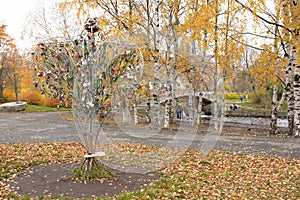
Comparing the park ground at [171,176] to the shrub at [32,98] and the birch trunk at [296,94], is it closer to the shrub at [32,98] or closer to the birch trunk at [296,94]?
the birch trunk at [296,94]

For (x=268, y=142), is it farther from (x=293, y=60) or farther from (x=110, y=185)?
(x=110, y=185)

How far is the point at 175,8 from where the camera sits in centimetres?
1340

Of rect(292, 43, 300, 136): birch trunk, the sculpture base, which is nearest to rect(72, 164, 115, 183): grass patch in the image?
rect(292, 43, 300, 136): birch trunk

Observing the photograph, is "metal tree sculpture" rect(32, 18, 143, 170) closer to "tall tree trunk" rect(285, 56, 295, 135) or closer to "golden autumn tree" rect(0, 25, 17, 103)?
"tall tree trunk" rect(285, 56, 295, 135)

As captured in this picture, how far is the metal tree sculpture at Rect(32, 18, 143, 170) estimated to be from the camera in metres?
5.23

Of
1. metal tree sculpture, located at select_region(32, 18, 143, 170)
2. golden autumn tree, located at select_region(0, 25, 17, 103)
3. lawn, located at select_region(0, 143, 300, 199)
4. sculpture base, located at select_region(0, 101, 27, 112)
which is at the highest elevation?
golden autumn tree, located at select_region(0, 25, 17, 103)


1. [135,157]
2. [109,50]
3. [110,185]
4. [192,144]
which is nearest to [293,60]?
[192,144]

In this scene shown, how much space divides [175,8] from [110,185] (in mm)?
9960

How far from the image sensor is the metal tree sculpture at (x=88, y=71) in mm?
5234

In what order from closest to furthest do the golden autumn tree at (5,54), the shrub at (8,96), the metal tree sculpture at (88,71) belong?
the metal tree sculpture at (88,71), the golden autumn tree at (5,54), the shrub at (8,96)

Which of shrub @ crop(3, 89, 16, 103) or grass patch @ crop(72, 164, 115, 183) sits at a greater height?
shrub @ crop(3, 89, 16, 103)

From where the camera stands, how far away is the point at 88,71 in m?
5.24

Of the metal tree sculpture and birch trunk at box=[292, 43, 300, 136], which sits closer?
the metal tree sculpture

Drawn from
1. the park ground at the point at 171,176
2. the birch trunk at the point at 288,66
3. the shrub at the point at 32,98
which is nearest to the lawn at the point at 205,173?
the park ground at the point at 171,176
